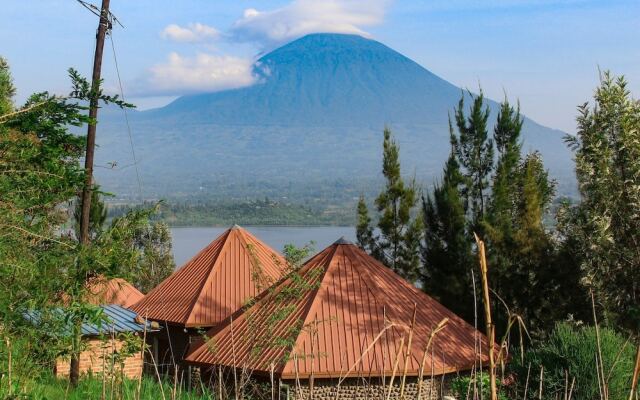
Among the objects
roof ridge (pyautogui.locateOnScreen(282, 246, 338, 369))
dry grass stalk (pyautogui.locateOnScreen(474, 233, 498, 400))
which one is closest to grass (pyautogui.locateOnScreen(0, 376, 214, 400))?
dry grass stalk (pyautogui.locateOnScreen(474, 233, 498, 400))

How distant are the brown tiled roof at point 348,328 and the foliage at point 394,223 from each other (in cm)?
1177

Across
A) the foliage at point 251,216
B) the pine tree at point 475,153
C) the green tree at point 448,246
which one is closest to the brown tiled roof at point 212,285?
the green tree at point 448,246

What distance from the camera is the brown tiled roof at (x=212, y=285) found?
18784 millimetres

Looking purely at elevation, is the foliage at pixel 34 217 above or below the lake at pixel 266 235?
above

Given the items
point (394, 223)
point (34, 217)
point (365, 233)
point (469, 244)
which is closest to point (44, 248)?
point (34, 217)

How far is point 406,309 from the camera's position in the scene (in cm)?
1574

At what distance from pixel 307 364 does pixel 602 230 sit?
5.90 m

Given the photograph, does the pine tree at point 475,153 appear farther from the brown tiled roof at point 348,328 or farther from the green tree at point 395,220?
the brown tiled roof at point 348,328

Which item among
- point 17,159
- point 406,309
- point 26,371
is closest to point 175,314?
point 406,309

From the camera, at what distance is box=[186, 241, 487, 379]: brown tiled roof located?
45.4 ft

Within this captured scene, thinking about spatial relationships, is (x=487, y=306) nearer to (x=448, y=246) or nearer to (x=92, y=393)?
(x=92, y=393)

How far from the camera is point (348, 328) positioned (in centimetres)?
1492

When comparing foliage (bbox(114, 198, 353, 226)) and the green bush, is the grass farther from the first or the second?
foliage (bbox(114, 198, 353, 226))

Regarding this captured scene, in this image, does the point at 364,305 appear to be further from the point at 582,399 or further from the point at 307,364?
the point at 582,399
